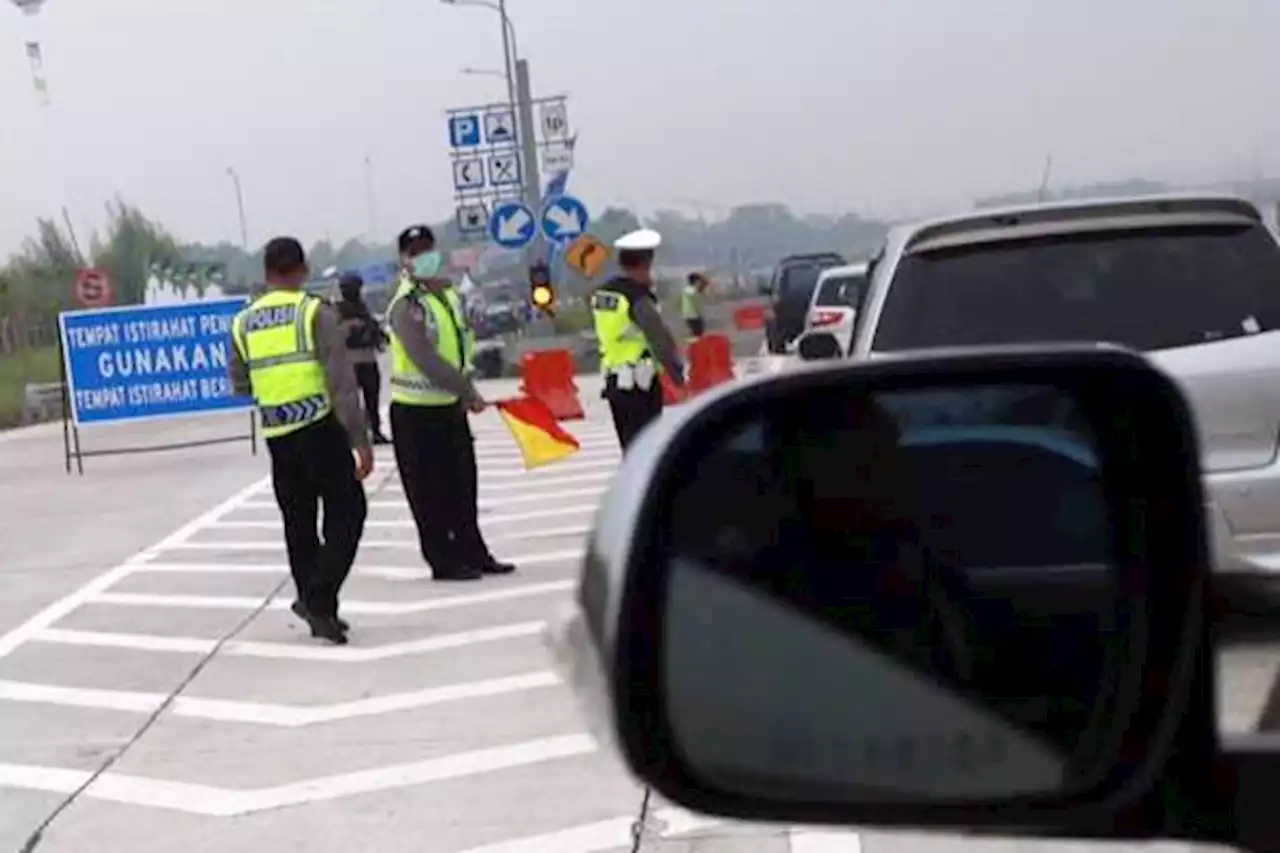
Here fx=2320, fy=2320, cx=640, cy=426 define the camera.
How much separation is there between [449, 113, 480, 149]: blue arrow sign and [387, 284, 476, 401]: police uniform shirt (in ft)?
85.0

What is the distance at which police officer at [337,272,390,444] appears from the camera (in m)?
21.0

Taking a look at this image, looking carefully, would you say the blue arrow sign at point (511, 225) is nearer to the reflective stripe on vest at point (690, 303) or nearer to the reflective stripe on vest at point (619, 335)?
the reflective stripe on vest at point (690, 303)

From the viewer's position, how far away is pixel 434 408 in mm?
11656

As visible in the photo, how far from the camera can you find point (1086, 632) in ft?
6.67

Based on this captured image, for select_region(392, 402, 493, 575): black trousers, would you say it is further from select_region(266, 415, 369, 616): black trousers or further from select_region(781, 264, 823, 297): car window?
select_region(781, 264, 823, 297): car window

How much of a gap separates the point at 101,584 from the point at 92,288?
73.8 ft

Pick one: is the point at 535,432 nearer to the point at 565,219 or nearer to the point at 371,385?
the point at 371,385

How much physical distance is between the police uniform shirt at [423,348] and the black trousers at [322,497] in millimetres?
1339

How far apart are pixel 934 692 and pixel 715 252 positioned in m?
41.1

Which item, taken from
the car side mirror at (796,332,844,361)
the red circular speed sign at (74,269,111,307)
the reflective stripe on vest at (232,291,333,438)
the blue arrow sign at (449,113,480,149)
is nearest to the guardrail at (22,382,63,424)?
the red circular speed sign at (74,269,111,307)

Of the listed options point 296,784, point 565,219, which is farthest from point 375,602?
point 565,219

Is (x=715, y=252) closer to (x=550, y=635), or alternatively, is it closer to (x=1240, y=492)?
(x=1240, y=492)

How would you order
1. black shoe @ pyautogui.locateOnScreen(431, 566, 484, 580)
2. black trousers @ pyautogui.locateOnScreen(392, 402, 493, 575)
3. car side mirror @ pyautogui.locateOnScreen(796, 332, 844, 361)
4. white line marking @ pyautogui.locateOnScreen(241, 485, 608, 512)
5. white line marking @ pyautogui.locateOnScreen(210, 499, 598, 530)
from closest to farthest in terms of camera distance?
car side mirror @ pyautogui.locateOnScreen(796, 332, 844, 361)
black trousers @ pyautogui.locateOnScreen(392, 402, 493, 575)
black shoe @ pyautogui.locateOnScreen(431, 566, 484, 580)
white line marking @ pyautogui.locateOnScreen(210, 499, 598, 530)
white line marking @ pyautogui.locateOnScreen(241, 485, 608, 512)

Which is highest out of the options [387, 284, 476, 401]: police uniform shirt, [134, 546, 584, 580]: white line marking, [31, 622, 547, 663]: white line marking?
[387, 284, 476, 401]: police uniform shirt
